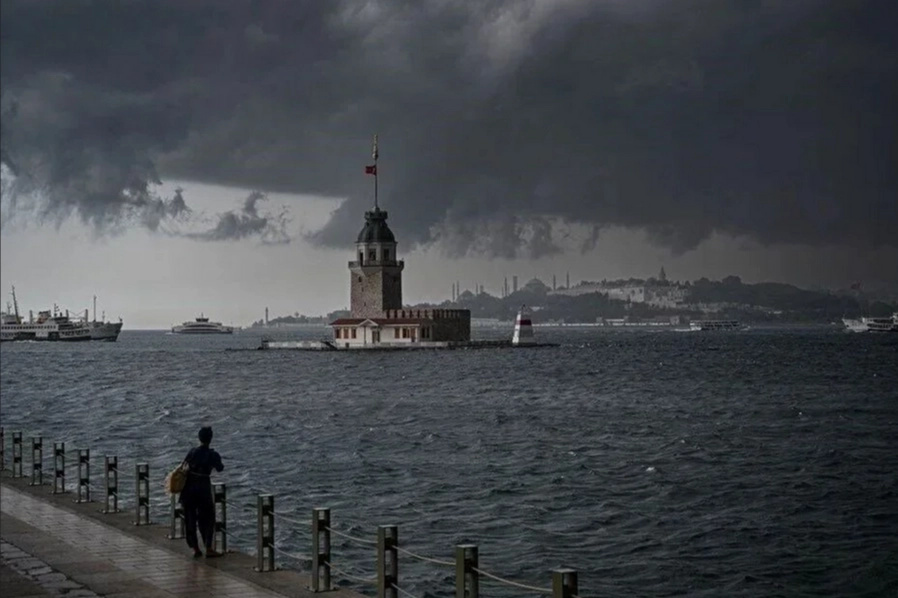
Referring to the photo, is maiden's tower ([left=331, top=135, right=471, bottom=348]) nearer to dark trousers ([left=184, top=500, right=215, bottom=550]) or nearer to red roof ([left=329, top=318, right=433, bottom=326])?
red roof ([left=329, top=318, right=433, bottom=326])

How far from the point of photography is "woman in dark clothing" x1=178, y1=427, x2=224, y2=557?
16.3 meters

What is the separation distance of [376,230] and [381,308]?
12192 millimetres

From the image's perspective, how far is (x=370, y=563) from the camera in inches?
944

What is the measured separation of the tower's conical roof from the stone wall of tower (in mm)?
4435

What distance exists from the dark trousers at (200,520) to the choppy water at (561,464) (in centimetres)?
612

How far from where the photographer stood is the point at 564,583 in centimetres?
1047

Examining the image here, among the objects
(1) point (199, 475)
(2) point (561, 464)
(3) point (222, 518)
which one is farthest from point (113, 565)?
(2) point (561, 464)

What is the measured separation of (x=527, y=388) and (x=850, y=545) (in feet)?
205

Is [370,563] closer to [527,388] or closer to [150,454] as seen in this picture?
[150,454]

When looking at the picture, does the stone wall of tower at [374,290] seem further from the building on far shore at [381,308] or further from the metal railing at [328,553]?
the metal railing at [328,553]

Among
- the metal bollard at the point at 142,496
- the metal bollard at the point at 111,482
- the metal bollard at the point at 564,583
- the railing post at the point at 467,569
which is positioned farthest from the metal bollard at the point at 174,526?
the metal bollard at the point at 564,583

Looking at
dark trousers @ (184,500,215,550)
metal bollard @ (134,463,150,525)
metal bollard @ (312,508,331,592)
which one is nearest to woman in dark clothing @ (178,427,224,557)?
dark trousers @ (184,500,215,550)

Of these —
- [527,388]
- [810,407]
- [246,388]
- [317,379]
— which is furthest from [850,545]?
[317,379]

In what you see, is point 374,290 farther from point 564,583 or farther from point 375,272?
point 564,583
